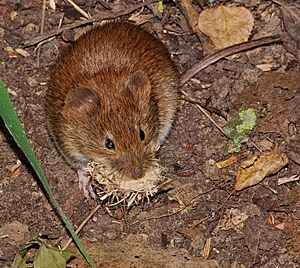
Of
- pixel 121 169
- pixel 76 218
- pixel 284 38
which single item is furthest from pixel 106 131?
pixel 284 38

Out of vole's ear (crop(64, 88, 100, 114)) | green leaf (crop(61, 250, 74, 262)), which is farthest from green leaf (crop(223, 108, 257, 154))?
green leaf (crop(61, 250, 74, 262))

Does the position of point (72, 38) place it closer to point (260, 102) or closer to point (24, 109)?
point (24, 109)

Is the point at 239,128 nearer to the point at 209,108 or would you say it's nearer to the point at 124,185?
the point at 209,108

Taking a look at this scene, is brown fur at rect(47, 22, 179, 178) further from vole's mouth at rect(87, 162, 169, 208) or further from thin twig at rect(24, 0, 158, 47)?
thin twig at rect(24, 0, 158, 47)

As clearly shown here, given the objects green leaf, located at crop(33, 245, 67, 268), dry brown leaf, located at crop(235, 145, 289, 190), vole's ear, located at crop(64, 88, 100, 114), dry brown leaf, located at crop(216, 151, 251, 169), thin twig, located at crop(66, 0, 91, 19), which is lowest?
green leaf, located at crop(33, 245, 67, 268)

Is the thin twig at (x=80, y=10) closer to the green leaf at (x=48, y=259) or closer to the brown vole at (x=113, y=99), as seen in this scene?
the brown vole at (x=113, y=99)

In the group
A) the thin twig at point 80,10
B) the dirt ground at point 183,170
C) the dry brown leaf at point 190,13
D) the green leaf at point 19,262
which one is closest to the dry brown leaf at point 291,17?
the dirt ground at point 183,170
